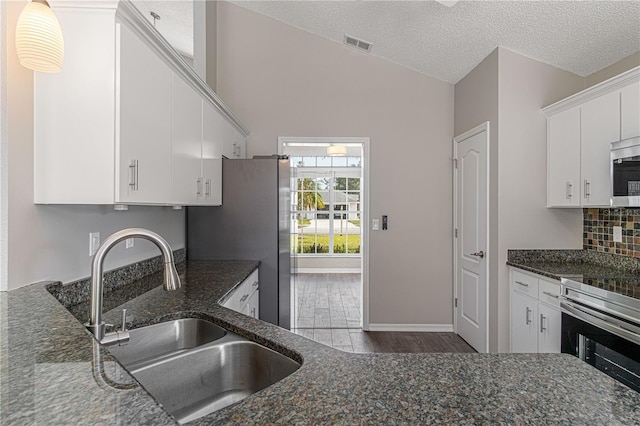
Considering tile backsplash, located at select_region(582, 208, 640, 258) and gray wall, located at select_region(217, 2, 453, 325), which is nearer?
tile backsplash, located at select_region(582, 208, 640, 258)

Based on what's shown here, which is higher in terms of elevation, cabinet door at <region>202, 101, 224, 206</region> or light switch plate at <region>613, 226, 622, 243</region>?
cabinet door at <region>202, 101, 224, 206</region>

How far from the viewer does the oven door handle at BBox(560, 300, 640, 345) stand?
1.76m

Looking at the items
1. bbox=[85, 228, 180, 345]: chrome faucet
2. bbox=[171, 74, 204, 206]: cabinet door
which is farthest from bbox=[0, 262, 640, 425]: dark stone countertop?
bbox=[171, 74, 204, 206]: cabinet door

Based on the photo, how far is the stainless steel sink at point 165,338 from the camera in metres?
1.42

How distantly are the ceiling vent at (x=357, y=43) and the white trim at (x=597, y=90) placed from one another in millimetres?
1810

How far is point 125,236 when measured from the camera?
1.00 m

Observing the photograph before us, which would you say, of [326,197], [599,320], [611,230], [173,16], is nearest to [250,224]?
[173,16]

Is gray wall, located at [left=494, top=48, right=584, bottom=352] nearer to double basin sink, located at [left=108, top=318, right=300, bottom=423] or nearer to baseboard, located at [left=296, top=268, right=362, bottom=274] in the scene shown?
double basin sink, located at [left=108, top=318, right=300, bottom=423]

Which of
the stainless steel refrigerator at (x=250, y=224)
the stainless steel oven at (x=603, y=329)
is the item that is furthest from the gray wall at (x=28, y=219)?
the stainless steel oven at (x=603, y=329)

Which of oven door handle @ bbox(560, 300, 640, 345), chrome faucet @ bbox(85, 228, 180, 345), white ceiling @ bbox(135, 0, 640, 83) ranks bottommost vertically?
oven door handle @ bbox(560, 300, 640, 345)

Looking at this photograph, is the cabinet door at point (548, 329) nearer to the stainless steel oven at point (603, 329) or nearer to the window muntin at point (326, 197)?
the stainless steel oven at point (603, 329)

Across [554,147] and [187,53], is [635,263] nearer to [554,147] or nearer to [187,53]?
[554,147]

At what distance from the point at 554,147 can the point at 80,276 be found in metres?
3.38

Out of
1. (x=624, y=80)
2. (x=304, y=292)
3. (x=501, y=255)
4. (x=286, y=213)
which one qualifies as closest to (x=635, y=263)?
(x=501, y=255)
